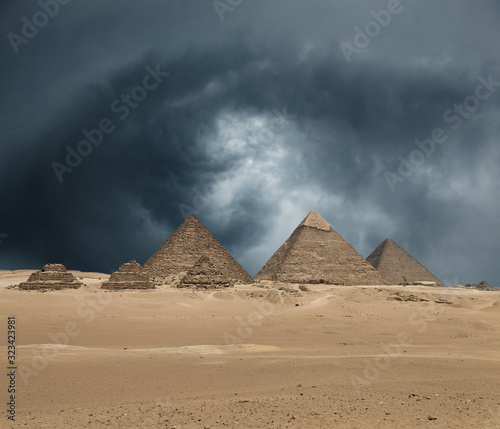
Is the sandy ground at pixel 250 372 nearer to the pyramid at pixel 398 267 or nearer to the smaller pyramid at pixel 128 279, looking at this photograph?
the smaller pyramid at pixel 128 279

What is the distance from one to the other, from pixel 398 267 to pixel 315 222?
20730 mm

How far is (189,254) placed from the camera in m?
45.7

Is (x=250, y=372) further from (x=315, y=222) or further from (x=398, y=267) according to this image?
(x=398, y=267)

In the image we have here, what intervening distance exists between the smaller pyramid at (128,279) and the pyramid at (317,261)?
27.4 meters

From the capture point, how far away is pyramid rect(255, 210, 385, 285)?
181ft

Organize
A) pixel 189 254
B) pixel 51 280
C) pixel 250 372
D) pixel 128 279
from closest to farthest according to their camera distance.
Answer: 1. pixel 250 372
2. pixel 51 280
3. pixel 128 279
4. pixel 189 254

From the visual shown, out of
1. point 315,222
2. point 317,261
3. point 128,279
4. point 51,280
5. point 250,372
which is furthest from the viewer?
point 315,222

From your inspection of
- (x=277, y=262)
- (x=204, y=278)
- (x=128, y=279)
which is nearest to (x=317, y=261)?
(x=277, y=262)

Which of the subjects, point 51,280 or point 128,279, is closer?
point 51,280

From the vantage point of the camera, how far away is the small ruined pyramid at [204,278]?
1118 inches

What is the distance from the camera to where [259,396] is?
5.87 metres

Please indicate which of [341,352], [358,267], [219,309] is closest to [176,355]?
[341,352]

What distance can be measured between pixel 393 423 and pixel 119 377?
14.6ft

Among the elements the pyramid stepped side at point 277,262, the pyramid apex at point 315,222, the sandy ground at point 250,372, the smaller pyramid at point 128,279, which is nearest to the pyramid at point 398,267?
the pyramid apex at point 315,222
